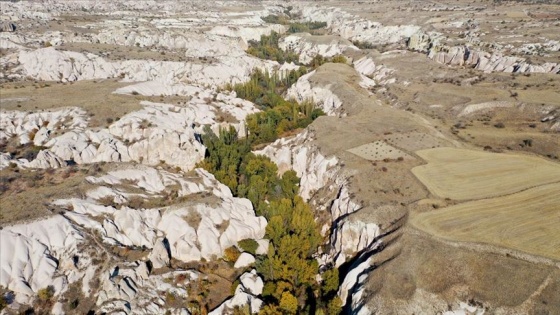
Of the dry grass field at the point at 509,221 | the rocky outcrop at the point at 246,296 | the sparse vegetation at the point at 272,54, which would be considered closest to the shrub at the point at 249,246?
the rocky outcrop at the point at 246,296

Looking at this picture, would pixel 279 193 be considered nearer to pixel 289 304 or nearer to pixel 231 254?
pixel 231 254

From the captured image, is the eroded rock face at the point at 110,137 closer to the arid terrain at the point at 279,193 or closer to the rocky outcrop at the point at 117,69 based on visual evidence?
the arid terrain at the point at 279,193

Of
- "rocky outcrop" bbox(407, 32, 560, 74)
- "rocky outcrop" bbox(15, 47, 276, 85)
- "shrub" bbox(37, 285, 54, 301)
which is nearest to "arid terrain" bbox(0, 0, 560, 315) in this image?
"shrub" bbox(37, 285, 54, 301)

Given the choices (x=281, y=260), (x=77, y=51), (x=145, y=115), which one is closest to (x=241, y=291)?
(x=281, y=260)

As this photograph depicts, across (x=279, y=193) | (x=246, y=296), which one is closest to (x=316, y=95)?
(x=279, y=193)

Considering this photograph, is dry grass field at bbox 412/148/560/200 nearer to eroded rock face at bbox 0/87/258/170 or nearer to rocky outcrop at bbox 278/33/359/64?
eroded rock face at bbox 0/87/258/170

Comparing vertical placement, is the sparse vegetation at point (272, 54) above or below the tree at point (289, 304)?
above
